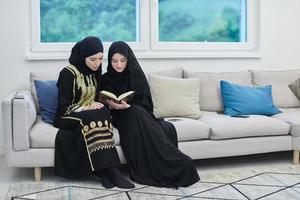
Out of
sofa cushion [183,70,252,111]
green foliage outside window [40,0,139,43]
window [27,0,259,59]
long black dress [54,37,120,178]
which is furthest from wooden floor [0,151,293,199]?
green foliage outside window [40,0,139,43]

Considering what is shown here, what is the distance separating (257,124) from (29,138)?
1.78 metres

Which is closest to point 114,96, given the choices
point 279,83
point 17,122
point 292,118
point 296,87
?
point 17,122

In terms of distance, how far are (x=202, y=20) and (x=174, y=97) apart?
118 cm

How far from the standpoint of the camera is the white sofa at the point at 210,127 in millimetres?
2955

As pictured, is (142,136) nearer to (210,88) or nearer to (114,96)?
(114,96)

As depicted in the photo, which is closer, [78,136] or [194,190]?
[194,190]

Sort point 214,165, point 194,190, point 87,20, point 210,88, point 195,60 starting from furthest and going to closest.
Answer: point 195,60 → point 87,20 → point 210,88 → point 214,165 → point 194,190

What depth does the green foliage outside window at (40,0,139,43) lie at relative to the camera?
3949mm

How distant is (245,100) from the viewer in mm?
3711

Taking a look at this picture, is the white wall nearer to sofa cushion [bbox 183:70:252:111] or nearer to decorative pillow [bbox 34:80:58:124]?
sofa cushion [bbox 183:70:252:111]

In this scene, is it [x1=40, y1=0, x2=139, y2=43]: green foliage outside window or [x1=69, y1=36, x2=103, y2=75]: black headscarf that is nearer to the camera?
[x1=69, y1=36, x2=103, y2=75]: black headscarf

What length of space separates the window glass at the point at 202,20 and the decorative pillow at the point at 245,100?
0.78m

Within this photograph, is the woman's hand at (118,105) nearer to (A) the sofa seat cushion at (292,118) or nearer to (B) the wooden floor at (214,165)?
(B) the wooden floor at (214,165)

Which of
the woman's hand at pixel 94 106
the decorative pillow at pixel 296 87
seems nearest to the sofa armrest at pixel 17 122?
the woman's hand at pixel 94 106
